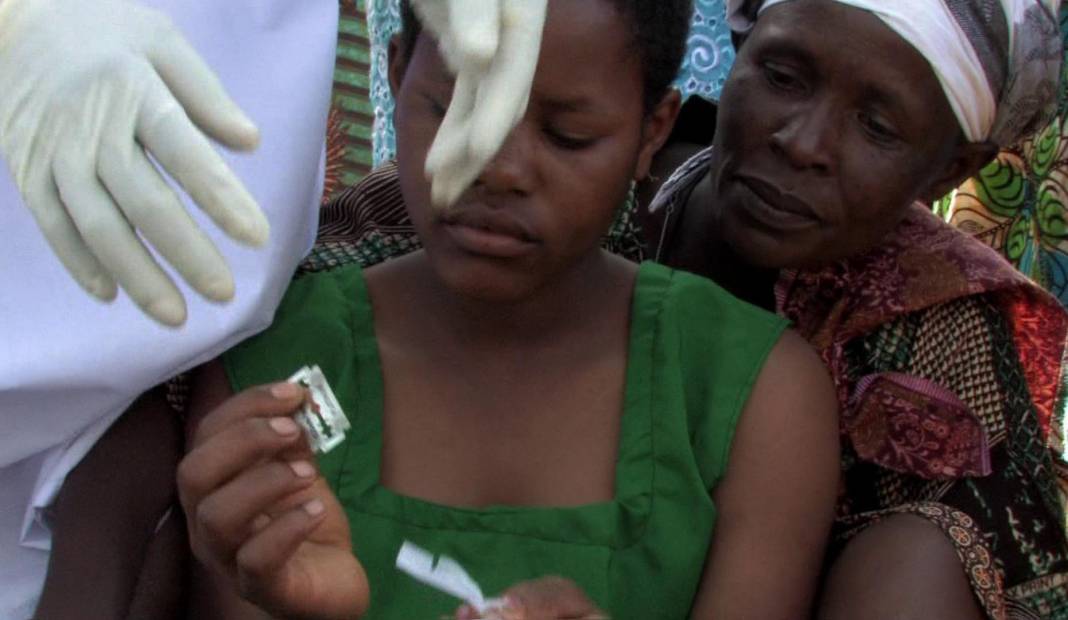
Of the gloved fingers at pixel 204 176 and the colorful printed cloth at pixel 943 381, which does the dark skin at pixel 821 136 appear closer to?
the colorful printed cloth at pixel 943 381

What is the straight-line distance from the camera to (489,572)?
1.50 metres

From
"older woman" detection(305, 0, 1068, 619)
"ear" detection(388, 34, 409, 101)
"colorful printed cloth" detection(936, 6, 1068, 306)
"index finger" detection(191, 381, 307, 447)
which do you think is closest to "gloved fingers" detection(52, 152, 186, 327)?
"index finger" detection(191, 381, 307, 447)

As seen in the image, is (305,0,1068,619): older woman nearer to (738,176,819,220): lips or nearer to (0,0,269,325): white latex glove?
(738,176,819,220): lips

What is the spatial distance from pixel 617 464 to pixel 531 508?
0.11m

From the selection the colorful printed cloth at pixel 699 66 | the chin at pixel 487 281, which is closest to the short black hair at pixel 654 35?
the chin at pixel 487 281

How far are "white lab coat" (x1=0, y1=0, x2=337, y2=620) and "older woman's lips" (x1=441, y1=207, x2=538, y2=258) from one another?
0.20 m

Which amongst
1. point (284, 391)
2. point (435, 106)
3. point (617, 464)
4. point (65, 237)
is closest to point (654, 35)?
point (435, 106)

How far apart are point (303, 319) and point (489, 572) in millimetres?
345

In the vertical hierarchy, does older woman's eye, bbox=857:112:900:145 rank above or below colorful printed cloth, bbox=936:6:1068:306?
above

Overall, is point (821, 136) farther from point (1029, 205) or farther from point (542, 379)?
point (1029, 205)

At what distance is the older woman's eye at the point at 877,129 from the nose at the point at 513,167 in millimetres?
535

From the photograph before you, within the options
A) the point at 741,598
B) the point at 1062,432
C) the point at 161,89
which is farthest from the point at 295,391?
the point at 1062,432

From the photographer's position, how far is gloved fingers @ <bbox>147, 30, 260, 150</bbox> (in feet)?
3.70

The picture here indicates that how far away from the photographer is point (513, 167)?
1.42 m
